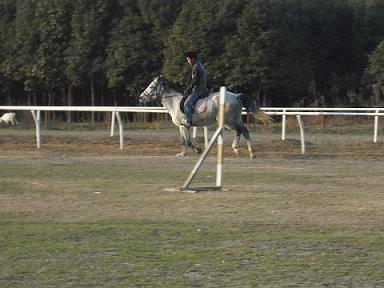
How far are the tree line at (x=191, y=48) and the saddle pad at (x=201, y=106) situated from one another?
18410 millimetres

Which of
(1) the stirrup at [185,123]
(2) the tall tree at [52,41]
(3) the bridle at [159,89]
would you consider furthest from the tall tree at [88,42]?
(1) the stirrup at [185,123]

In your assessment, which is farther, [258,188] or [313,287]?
[258,188]

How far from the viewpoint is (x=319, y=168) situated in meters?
18.2

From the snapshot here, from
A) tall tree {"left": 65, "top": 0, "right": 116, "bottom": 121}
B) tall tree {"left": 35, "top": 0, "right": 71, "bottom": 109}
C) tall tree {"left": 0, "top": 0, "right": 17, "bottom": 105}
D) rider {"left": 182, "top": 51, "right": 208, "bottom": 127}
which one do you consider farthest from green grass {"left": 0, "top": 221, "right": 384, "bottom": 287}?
tall tree {"left": 0, "top": 0, "right": 17, "bottom": 105}

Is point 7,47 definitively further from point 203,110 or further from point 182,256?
point 182,256

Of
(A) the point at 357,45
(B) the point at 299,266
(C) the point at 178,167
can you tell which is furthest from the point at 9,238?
(A) the point at 357,45

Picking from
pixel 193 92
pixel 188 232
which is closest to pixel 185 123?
pixel 193 92

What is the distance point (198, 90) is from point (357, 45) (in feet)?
85.4

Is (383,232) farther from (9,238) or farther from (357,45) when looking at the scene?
(357,45)

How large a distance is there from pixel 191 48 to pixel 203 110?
19.7 metres

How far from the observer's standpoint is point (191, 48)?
3962cm

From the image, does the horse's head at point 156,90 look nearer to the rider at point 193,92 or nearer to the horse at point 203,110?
the horse at point 203,110

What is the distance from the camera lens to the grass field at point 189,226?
25.7ft

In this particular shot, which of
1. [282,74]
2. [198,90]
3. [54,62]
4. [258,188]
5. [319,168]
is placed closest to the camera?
[258,188]
